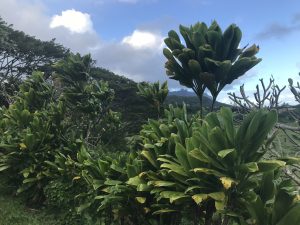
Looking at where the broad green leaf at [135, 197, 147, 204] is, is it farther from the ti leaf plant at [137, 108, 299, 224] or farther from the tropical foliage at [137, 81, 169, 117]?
the tropical foliage at [137, 81, 169, 117]

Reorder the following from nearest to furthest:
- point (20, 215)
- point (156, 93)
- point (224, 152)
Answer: point (224, 152)
point (20, 215)
point (156, 93)

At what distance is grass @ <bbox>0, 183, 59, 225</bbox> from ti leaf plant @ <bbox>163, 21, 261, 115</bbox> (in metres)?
4.38

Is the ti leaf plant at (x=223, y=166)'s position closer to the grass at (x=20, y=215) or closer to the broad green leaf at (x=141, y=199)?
the broad green leaf at (x=141, y=199)

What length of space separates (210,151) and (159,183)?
2.67ft

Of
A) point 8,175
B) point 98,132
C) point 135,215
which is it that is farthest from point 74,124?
point 135,215

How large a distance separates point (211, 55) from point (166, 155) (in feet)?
5.29

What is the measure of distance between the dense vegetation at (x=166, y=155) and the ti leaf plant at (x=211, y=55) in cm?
1

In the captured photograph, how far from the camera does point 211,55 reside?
19.8ft

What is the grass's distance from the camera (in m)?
8.77

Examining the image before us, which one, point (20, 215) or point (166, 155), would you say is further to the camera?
point (20, 215)

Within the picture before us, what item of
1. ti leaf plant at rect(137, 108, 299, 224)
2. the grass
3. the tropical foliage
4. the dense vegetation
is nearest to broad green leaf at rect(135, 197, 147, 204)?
the dense vegetation

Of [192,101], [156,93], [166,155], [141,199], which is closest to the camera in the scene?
[166,155]

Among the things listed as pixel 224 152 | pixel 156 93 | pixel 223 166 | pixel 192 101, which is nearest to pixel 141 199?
pixel 223 166

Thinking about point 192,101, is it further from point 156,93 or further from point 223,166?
point 223,166
